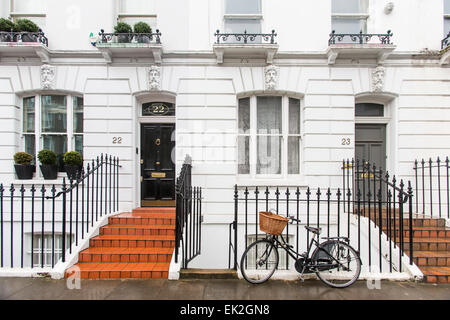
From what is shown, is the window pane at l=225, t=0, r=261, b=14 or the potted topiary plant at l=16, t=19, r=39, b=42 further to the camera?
the window pane at l=225, t=0, r=261, b=14

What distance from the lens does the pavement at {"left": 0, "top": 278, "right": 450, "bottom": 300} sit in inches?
149

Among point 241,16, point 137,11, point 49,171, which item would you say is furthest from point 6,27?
point 241,16

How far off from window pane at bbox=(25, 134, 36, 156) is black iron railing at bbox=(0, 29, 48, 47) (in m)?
2.46

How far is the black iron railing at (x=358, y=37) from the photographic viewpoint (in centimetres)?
660

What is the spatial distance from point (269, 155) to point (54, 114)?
6018mm

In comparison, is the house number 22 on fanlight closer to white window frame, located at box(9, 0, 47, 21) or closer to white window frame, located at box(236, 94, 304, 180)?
white window frame, located at box(236, 94, 304, 180)

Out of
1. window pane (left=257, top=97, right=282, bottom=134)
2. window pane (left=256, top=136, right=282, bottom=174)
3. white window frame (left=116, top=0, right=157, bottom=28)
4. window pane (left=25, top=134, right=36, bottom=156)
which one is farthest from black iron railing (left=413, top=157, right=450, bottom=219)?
window pane (left=25, top=134, right=36, bottom=156)

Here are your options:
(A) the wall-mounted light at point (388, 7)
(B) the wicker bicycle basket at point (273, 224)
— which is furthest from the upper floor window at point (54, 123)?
(A) the wall-mounted light at point (388, 7)

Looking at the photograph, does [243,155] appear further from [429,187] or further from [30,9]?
[30,9]

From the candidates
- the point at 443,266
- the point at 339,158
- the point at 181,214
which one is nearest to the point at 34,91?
the point at 181,214

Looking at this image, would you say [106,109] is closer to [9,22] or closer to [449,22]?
[9,22]

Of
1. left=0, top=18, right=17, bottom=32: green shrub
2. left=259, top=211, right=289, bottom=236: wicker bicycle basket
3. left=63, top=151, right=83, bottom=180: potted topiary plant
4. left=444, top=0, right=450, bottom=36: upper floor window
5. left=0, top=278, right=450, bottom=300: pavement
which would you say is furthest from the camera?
left=444, top=0, right=450, bottom=36: upper floor window

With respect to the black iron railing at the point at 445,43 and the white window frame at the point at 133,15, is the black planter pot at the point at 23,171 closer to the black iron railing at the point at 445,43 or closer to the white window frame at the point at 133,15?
the white window frame at the point at 133,15

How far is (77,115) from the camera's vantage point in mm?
7082
